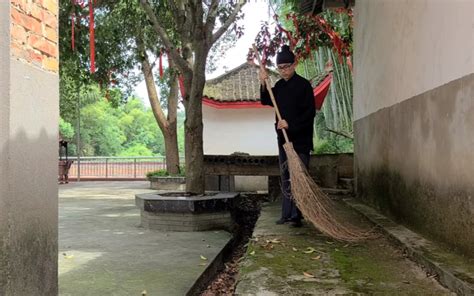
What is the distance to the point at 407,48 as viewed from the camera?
3660 millimetres

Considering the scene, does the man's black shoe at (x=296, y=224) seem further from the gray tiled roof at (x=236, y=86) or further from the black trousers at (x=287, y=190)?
the gray tiled roof at (x=236, y=86)

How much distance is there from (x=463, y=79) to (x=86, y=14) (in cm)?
766

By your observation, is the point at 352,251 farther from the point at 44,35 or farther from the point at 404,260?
the point at 44,35

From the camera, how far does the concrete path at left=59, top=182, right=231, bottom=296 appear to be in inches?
142

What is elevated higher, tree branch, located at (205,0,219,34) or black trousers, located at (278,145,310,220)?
tree branch, located at (205,0,219,34)

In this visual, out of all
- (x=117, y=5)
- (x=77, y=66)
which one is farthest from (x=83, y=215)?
(x=117, y=5)

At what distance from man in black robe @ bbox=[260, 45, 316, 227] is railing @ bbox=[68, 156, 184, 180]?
1704 cm

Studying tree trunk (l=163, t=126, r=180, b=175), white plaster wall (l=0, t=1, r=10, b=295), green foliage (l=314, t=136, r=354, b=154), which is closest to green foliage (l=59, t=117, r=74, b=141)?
tree trunk (l=163, t=126, r=180, b=175)

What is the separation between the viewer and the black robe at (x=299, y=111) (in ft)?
13.7

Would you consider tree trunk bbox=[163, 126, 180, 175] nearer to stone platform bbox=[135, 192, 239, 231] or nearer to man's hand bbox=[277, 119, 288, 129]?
stone platform bbox=[135, 192, 239, 231]

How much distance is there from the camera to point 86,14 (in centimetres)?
876

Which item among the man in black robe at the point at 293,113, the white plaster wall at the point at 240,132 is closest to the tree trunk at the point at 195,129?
the man in black robe at the point at 293,113

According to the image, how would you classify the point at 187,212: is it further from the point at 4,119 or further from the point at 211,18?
the point at 4,119

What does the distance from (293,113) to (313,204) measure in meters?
0.87
